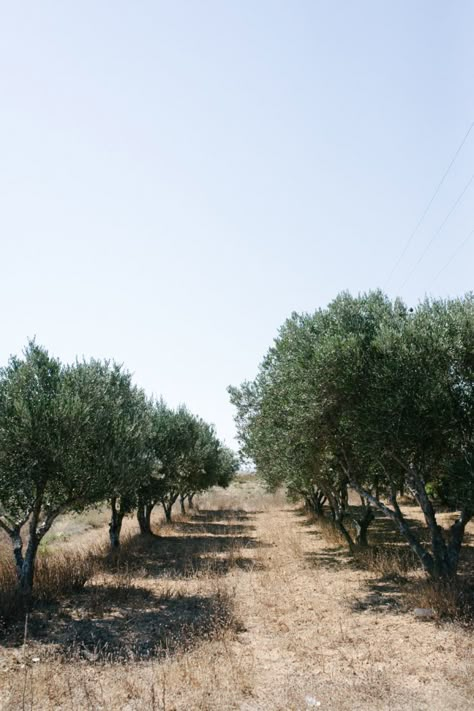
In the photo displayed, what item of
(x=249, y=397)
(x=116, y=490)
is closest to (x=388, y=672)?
(x=116, y=490)

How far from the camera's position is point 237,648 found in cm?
1144

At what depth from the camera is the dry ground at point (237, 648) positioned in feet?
28.8

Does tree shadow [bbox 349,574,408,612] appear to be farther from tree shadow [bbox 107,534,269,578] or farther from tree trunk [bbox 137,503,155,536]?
tree trunk [bbox 137,503,155,536]

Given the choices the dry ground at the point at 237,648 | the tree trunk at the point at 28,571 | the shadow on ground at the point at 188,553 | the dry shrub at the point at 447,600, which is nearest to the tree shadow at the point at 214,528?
the shadow on ground at the point at 188,553

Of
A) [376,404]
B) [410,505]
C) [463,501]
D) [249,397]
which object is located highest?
[249,397]

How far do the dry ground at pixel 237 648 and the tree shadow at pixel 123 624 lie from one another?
1.8 inches

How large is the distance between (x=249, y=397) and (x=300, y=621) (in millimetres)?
26024

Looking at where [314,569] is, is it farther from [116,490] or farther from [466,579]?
[116,490]

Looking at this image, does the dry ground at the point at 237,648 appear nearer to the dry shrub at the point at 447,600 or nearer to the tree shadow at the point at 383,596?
the tree shadow at the point at 383,596

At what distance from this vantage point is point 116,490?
1648 centimetres

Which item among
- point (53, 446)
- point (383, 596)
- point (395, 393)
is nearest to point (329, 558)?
point (383, 596)

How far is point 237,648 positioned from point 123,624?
3.69 m

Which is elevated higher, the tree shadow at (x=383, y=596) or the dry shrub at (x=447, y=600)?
the dry shrub at (x=447, y=600)

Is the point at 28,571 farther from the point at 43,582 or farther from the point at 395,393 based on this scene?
the point at 395,393
